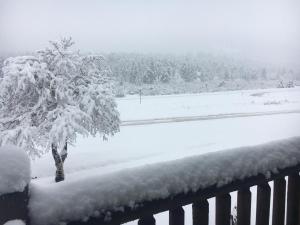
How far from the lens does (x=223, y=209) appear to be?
1695 millimetres

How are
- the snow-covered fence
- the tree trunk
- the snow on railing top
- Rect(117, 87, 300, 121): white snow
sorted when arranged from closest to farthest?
the snow-covered fence < the snow on railing top < the tree trunk < Rect(117, 87, 300, 121): white snow

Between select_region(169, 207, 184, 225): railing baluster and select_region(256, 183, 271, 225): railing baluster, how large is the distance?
0.54 meters

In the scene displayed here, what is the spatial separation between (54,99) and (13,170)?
19.0 meters

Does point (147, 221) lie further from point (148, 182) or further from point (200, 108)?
point (200, 108)

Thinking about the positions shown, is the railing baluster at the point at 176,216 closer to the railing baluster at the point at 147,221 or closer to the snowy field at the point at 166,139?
the railing baluster at the point at 147,221

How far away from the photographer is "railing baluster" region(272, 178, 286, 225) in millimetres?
1965

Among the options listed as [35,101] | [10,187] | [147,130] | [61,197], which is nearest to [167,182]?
[61,197]

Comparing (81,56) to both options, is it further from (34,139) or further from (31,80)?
(34,139)

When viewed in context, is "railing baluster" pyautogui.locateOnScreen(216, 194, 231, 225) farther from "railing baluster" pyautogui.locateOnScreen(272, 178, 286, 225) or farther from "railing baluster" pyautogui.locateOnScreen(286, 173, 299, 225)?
"railing baluster" pyautogui.locateOnScreen(286, 173, 299, 225)

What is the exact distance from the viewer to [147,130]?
33656 mm

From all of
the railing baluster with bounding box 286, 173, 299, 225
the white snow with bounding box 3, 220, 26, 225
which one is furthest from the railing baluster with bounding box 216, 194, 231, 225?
the white snow with bounding box 3, 220, 26, 225

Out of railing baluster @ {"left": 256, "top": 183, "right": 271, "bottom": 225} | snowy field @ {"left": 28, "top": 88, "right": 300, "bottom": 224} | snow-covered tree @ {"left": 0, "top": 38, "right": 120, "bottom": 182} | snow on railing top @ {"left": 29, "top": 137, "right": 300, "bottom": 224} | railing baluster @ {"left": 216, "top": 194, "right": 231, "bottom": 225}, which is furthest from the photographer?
snowy field @ {"left": 28, "top": 88, "right": 300, "bottom": 224}

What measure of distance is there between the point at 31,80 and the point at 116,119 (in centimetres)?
583

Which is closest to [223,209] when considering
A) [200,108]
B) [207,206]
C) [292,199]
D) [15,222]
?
[207,206]
